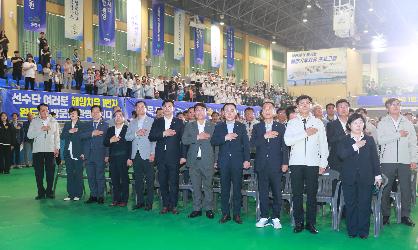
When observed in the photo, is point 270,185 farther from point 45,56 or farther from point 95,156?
point 45,56

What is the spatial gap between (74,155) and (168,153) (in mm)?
2026

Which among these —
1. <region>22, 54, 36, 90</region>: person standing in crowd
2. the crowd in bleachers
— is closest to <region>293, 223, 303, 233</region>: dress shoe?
the crowd in bleachers

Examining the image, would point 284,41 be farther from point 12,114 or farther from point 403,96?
point 12,114

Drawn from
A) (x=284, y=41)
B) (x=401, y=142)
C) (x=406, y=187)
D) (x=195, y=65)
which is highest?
(x=284, y=41)

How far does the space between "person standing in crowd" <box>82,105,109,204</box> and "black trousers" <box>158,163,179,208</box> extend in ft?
4.48

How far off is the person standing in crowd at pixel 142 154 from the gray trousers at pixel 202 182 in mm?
778

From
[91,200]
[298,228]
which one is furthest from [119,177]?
[298,228]

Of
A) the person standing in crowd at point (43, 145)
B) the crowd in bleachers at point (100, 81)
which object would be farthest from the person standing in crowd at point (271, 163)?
the crowd in bleachers at point (100, 81)

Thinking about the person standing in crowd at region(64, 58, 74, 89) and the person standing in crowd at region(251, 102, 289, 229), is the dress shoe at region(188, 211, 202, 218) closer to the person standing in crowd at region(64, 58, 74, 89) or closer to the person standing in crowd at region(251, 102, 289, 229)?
the person standing in crowd at region(251, 102, 289, 229)

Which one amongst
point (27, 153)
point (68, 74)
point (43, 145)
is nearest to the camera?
point (43, 145)

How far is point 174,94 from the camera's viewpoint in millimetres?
19047

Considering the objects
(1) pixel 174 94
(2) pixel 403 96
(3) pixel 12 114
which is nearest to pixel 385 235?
(3) pixel 12 114

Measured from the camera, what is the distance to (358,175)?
4844mm

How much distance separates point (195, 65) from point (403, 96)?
1436 cm
